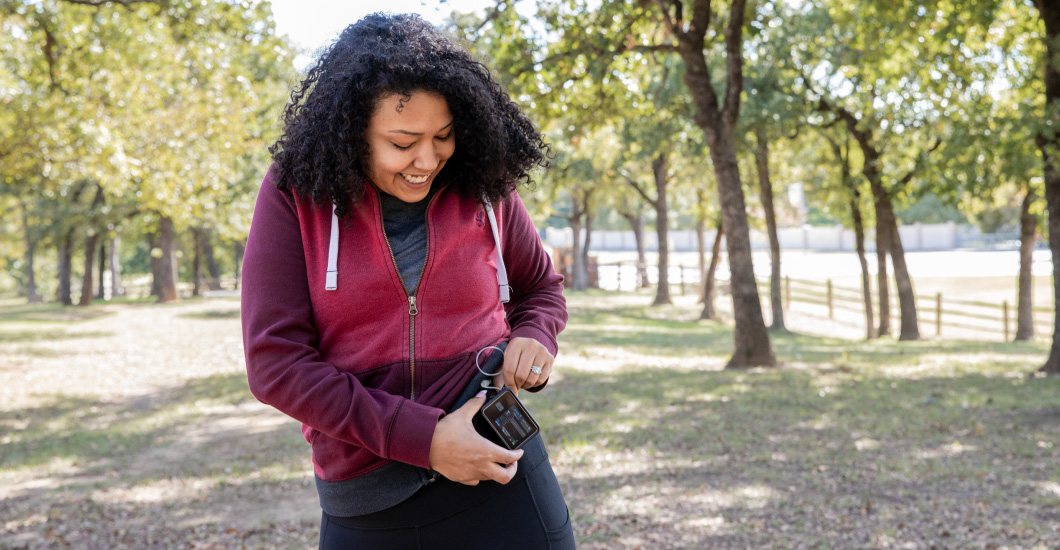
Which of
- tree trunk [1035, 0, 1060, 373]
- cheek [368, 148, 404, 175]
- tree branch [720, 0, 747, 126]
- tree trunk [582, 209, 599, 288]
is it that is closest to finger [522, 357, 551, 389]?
cheek [368, 148, 404, 175]

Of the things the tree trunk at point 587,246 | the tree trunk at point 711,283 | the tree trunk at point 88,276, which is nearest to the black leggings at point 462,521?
the tree trunk at point 711,283

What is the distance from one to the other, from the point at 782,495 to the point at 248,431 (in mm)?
5699

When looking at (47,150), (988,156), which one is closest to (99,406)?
(47,150)

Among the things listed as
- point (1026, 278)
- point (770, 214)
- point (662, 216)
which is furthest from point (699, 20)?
point (662, 216)

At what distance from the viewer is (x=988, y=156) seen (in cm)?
1028

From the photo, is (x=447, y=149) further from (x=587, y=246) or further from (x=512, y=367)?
(x=587, y=246)

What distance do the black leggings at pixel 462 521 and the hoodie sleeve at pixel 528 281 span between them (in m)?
0.32

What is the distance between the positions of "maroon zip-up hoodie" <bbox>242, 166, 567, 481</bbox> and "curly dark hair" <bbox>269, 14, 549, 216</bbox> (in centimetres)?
5

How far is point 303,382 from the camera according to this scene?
1.55 meters

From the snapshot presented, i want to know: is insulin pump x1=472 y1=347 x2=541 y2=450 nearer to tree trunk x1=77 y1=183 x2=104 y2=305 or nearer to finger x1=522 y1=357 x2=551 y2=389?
finger x1=522 y1=357 x2=551 y2=389

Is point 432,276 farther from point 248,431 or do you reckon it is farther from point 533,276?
point 248,431

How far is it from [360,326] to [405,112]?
0.43 m

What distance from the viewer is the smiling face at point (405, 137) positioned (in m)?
1.67

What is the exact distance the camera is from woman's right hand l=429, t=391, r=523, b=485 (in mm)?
1587
